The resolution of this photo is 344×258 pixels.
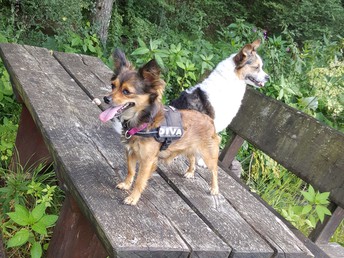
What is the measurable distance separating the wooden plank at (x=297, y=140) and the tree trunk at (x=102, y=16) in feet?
12.5

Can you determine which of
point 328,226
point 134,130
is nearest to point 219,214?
point 134,130

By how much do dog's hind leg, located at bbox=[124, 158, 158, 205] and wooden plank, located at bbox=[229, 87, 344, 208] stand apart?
129cm

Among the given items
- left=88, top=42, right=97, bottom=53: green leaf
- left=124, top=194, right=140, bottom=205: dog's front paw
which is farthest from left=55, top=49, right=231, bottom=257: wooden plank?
left=88, top=42, right=97, bottom=53: green leaf

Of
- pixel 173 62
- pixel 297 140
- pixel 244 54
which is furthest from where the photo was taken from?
pixel 173 62

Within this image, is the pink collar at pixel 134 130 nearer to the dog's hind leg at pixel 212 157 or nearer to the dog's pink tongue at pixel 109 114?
the dog's pink tongue at pixel 109 114

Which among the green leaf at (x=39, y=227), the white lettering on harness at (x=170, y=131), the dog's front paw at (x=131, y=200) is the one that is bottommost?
the green leaf at (x=39, y=227)

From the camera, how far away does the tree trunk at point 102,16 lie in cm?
696

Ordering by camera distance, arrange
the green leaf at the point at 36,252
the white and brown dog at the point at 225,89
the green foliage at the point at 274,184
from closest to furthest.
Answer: the green leaf at the point at 36,252 → the white and brown dog at the point at 225,89 → the green foliage at the point at 274,184


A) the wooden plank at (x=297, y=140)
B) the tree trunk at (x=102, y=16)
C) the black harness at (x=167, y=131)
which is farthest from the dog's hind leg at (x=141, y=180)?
the tree trunk at (x=102, y=16)

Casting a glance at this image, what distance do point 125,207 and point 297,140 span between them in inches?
66.4

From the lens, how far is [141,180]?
216 centimetres

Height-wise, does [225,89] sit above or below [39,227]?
above

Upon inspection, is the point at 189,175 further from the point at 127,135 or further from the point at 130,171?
the point at 127,135

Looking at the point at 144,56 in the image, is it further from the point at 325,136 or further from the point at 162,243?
the point at 162,243
